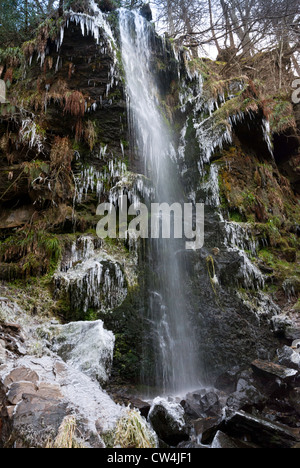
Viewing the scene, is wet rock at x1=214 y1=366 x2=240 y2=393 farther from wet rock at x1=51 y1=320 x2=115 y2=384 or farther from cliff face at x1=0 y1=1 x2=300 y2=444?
wet rock at x1=51 y1=320 x2=115 y2=384

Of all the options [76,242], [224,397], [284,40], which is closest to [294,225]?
[224,397]

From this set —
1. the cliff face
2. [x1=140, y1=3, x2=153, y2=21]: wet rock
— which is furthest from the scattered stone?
[x1=140, y1=3, x2=153, y2=21]: wet rock

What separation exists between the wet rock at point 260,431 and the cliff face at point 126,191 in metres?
2.11

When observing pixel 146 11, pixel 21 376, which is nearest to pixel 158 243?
pixel 21 376

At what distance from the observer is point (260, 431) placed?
2.69 meters

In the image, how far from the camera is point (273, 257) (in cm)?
679

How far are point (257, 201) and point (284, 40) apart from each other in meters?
10.1

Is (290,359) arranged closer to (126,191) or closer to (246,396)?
(246,396)

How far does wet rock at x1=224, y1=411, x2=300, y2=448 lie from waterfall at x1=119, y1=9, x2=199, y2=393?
2036 mm

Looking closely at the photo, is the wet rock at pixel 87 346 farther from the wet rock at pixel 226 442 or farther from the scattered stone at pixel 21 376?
the wet rock at pixel 226 442

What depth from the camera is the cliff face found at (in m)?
5.18

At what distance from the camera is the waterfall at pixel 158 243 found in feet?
16.2

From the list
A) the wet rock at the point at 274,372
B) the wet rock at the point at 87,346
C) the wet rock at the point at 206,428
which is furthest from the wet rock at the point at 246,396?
the wet rock at the point at 87,346

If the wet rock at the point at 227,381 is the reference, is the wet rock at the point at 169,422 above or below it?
above
